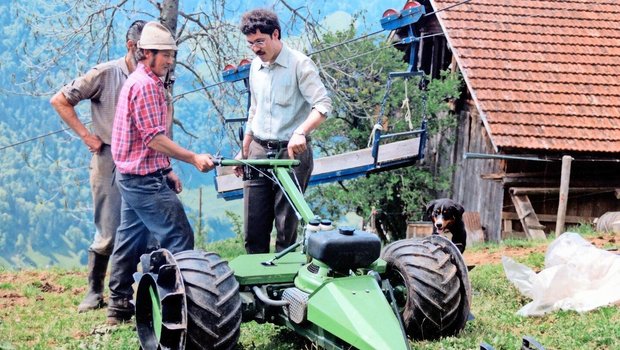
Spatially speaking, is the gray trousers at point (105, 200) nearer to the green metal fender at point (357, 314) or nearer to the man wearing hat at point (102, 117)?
the man wearing hat at point (102, 117)

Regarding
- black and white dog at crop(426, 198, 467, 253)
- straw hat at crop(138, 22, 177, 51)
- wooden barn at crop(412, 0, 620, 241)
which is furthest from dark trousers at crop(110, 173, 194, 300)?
wooden barn at crop(412, 0, 620, 241)

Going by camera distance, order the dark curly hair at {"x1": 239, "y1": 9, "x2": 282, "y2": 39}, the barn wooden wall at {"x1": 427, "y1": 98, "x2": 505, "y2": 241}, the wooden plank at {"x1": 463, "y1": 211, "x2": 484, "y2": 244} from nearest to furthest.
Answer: the dark curly hair at {"x1": 239, "y1": 9, "x2": 282, "y2": 39}, the barn wooden wall at {"x1": 427, "y1": 98, "x2": 505, "y2": 241}, the wooden plank at {"x1": 463, "y1": 211, "x2": 484, "y2": 244}

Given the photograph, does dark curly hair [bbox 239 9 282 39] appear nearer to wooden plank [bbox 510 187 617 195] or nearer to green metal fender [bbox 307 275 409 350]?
green metal fender [bbox 307 275 409 350]

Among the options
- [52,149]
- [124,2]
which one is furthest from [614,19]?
[52,149]

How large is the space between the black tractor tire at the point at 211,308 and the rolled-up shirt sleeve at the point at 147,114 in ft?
3.32

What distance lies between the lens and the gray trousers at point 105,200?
20.7 ft

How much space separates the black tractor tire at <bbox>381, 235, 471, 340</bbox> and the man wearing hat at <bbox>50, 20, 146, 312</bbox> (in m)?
2.29

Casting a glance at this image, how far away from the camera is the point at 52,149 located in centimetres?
3547

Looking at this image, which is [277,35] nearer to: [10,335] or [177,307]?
[177,307]

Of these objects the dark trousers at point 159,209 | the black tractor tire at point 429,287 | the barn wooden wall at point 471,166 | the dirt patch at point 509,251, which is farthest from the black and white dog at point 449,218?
the barn wooden wall at point 471,166

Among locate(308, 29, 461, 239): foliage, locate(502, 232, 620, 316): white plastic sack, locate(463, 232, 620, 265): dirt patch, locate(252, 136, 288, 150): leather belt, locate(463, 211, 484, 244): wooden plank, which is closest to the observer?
locate(252, 136, 288, 150): leather belt

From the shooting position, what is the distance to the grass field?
16.9ft

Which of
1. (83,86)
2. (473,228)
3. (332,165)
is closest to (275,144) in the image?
(83,86)

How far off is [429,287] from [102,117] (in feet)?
9.12
